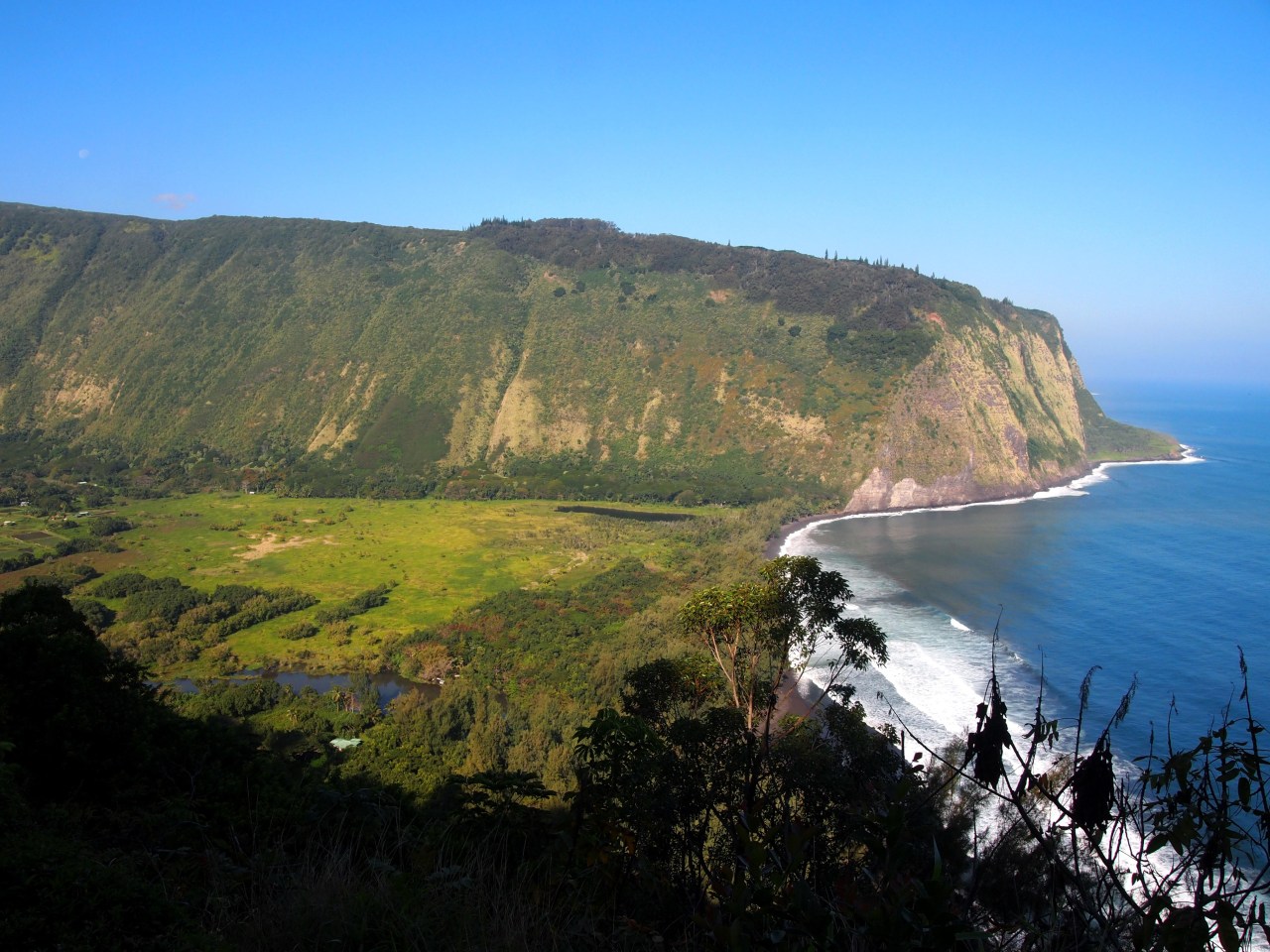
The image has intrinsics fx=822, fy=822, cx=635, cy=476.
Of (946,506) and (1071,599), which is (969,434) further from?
(1071,599)

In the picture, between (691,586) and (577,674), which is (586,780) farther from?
(691,586)

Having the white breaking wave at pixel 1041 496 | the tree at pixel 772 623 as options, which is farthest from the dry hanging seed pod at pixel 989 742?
the white breaking wave at pixel 1041 496

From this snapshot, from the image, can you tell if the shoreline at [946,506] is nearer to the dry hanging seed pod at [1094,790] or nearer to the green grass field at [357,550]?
the green grass field at [357,550]

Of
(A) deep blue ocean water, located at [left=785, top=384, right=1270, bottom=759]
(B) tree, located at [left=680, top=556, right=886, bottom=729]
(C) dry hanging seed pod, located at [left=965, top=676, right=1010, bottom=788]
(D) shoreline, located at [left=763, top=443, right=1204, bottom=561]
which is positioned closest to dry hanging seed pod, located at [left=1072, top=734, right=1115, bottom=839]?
(C) dry hanging seed pod, located at [left=965, top=676, right=1010, bottom=788]

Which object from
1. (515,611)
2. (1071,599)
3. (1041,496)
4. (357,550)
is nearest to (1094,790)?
(515,611)

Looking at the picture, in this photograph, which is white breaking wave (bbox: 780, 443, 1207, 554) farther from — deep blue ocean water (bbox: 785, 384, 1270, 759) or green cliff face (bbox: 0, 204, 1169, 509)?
green cliff face (bbox: 0, 204, 1169, 509)

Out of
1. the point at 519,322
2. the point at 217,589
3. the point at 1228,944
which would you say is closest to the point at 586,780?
the point at 1228,944
